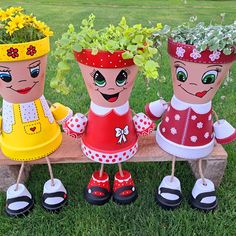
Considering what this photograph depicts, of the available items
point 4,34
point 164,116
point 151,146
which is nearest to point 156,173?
point 151,146

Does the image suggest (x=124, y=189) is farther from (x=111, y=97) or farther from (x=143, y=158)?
(x=111, y=97)

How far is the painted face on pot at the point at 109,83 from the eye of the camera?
1325mm

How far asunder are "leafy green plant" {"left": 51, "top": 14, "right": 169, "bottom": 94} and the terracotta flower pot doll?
0.11m

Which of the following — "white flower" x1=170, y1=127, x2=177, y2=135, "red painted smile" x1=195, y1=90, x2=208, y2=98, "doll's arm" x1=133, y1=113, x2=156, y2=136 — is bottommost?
"white flower" x1=170, y1=127, x2=177, y2=135

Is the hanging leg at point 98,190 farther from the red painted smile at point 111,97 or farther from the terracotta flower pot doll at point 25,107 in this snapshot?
the red painted smile at point 111,97

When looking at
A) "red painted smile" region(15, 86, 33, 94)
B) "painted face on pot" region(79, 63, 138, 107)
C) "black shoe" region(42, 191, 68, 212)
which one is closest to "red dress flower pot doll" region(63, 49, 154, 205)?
"painted face on pot" region(79, 63, 138, 107)

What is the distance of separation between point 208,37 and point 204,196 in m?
0.70

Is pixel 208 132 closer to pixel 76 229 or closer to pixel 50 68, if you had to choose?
pixel 76 229

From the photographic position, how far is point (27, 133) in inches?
60.2

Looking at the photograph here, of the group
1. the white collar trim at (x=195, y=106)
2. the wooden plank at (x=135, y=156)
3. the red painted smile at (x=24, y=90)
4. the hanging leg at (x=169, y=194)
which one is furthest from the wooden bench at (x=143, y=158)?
the red painted smile at (x=24, y=90)

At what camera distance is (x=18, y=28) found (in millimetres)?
1323

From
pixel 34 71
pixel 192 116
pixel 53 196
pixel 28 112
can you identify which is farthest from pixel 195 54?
pixel 53 196

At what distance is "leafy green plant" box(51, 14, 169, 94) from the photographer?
1.24m

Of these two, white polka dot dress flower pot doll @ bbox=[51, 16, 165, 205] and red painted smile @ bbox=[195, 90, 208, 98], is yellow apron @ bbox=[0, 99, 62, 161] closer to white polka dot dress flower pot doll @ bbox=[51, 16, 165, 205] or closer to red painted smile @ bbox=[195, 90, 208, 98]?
white polka dot dress flower pot doll @ bbox=[51, 16, 165, 205]
